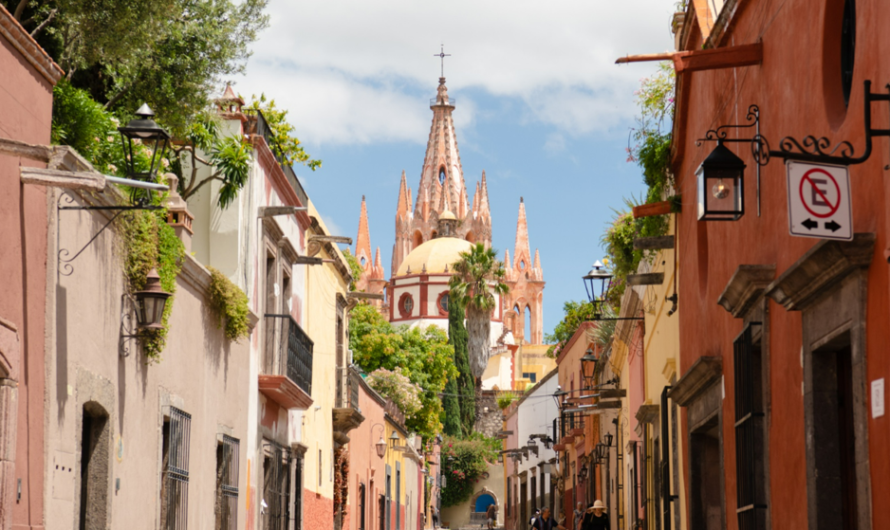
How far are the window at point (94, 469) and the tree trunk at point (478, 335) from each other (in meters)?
64.7

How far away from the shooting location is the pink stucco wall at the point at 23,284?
8.16 m

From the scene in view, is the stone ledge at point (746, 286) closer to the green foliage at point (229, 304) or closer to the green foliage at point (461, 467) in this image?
the green foliage at point (229, 304)

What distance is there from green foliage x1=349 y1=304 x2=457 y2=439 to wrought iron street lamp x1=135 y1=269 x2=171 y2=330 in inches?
1395

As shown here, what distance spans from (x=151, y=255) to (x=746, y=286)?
5743 mm

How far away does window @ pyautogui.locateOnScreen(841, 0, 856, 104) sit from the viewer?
23.0 feet

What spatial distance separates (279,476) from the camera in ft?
60.2

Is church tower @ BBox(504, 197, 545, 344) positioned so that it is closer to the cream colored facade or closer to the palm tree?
the palm tree

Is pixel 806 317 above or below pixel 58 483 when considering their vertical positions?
above

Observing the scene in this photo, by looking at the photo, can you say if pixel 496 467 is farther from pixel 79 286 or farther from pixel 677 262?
pixel 79 286

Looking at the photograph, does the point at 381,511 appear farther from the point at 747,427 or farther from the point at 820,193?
the point at 820,193

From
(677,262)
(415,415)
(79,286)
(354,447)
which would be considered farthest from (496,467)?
(79,286)

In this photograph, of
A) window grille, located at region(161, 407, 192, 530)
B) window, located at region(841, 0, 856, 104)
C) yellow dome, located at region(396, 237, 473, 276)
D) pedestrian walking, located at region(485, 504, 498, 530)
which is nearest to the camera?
window, located at region(841, 0, 856, 104)

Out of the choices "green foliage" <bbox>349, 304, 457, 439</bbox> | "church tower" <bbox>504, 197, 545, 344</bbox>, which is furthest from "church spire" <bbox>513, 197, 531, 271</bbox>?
"green foliage" <bbox>349, 304, 457, 439</bbox>

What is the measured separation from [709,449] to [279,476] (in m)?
8.11
